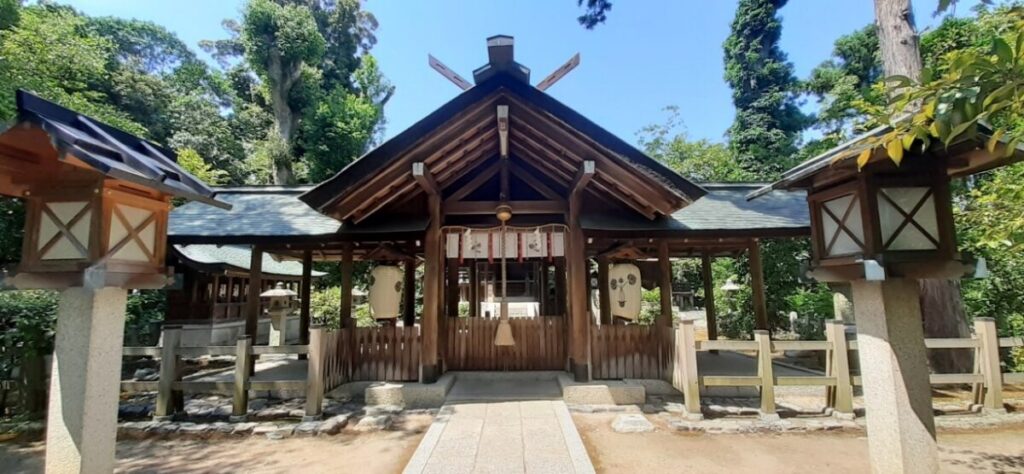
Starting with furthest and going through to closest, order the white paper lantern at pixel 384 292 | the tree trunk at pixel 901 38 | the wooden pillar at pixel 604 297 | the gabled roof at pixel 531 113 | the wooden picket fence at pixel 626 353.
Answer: the wooden pillar at pixel 604 297 < the tree trunk at pixel 901 38 < the white paper lantern at pixel 384 292 < the wooden picket fence at pixel 626 353 < the gabled roof at pixel 531 113

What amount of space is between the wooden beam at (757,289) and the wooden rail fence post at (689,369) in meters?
3.29

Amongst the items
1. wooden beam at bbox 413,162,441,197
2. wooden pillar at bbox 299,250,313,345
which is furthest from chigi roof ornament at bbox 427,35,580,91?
wooden pillar at bbox 299,250,313,345

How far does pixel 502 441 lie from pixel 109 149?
481 cm

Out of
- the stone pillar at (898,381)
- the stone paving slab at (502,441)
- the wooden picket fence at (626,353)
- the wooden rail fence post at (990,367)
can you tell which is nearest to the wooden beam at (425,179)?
the stone paving slab at (502,441)

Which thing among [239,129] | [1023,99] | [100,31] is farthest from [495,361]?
[100,31]

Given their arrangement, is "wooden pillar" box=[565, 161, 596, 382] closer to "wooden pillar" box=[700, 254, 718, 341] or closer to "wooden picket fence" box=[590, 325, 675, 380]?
"wooden picket fence" box=[590, 325, 675, 380]

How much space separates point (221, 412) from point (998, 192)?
11.8 metres

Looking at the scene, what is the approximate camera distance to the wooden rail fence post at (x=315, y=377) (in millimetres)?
6082

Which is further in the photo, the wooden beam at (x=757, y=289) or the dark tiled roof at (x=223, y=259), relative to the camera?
the dark tiled roof at (x=223, y=259)

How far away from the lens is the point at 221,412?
21.6 ft

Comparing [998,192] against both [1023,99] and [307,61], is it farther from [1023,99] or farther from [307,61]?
[307,61]

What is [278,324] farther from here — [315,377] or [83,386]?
[83,386]

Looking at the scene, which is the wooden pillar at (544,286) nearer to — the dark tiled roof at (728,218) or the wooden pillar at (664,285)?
the wooden pillar at (664,285)

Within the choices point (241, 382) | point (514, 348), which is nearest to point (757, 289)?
point (514, 348)
